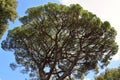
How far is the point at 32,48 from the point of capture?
33.2 metres

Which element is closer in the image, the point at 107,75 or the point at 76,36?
the point at 76,36

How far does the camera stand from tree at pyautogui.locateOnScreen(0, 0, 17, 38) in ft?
58.4

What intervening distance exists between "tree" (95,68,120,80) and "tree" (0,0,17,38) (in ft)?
83.7

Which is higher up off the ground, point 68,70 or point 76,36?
point 76,36

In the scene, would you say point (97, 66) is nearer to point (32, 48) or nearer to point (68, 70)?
point (68, 70)

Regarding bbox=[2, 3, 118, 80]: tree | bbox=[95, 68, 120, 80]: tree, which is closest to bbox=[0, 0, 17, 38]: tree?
bbox=[2, 3, 118, 80]: tree

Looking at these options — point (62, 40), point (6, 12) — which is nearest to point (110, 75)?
point (62, 40)

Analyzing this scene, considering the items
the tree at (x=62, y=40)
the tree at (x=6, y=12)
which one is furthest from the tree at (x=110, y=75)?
the tree at (x=6, y=12)

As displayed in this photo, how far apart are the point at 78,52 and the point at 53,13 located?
15.4ft

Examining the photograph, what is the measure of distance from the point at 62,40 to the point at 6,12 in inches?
561

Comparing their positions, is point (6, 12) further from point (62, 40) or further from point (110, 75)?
point (110, 75)

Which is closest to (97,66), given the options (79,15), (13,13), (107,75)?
(79,15)

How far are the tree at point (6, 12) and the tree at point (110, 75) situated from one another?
25504mm

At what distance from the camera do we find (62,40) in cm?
3181
